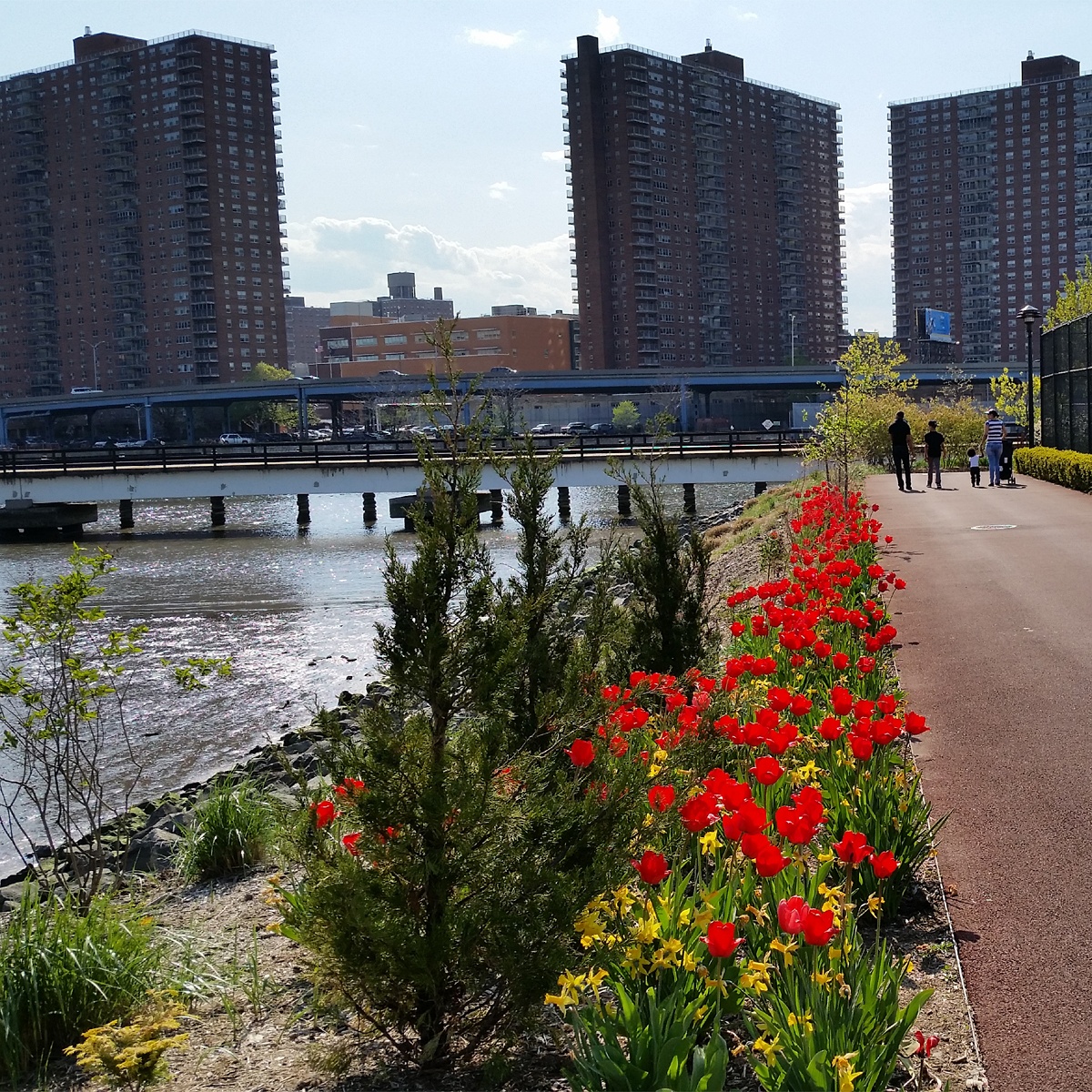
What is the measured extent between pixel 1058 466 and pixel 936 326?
4435 inches

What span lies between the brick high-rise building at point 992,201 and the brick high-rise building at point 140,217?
94992 mm

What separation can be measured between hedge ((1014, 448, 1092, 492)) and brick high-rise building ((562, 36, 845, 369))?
124 m

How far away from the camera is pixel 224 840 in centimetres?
805

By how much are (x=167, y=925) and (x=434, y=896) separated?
344 centimetres

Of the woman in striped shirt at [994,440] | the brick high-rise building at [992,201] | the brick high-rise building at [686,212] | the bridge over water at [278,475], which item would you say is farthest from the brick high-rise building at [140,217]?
the woman in striped shirt at [994,440]

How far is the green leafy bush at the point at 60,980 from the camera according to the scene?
4.90 metres

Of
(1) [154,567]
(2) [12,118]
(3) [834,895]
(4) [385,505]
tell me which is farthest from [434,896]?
(2) [12,118]

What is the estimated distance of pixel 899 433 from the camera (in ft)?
97.5

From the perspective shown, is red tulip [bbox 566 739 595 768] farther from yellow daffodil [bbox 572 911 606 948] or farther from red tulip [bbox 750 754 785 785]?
red tulip [bbox 750 754 785 785]

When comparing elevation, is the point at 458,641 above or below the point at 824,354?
below

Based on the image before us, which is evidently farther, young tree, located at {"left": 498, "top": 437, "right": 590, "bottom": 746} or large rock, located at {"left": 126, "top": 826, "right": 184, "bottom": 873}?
large rock, located at {"left": 126, "top": 826, "right": 184, "bottom": 873}

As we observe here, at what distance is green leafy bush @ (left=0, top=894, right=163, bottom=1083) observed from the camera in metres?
4.90

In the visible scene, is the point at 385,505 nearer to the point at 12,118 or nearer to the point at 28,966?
the point at 28,966

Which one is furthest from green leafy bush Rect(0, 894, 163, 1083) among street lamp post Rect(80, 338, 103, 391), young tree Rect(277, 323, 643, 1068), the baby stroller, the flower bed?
street lamp post Rect(80, 338, 103, 391)
